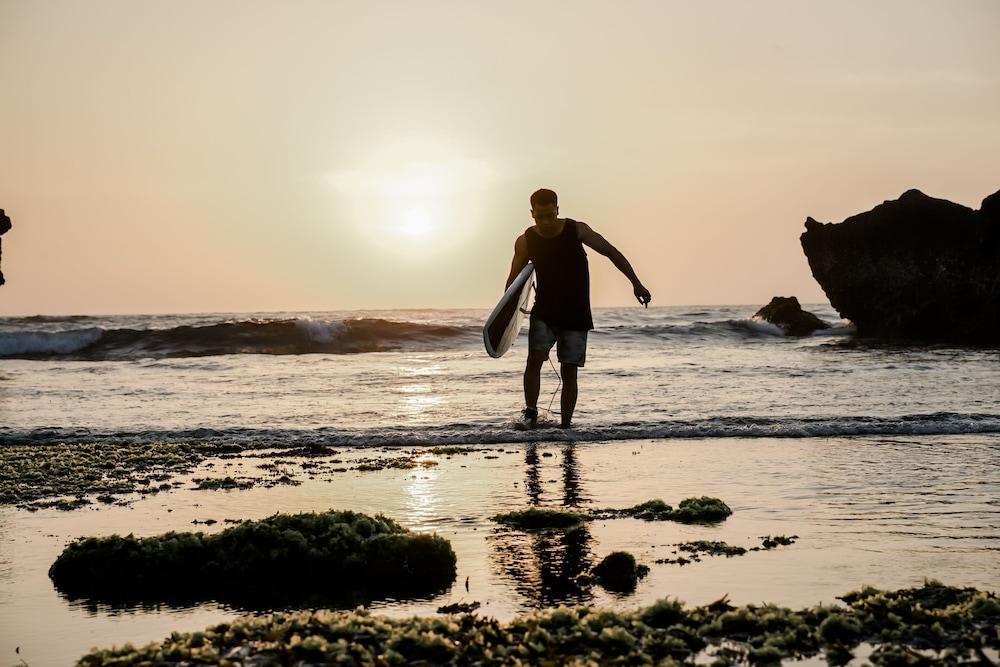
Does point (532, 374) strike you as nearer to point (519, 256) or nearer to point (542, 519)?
point (519, 256)

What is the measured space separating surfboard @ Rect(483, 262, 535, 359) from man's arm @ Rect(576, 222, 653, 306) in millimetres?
794

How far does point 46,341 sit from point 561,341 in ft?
98.0

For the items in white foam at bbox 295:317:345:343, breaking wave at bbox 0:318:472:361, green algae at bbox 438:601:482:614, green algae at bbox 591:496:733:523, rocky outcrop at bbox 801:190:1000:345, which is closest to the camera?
green algae at bbox 438:601:482:614

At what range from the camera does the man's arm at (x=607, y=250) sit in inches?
379

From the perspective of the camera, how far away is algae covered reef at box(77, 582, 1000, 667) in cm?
330

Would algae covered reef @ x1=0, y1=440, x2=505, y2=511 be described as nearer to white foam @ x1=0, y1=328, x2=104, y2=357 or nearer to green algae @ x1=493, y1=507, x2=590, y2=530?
green algae @ x1=493, y1=507, x2=590, y2=530

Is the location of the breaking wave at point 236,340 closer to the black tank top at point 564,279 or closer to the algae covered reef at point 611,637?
the black tank top at point 564,279

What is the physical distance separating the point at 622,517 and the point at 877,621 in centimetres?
230

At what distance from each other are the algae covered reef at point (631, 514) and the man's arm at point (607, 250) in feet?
12.4

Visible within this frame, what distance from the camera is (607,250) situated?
9812mm

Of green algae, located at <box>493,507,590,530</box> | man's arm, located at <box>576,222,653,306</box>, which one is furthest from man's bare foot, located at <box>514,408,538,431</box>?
green algae, located at <box>493,507,590,530</box>

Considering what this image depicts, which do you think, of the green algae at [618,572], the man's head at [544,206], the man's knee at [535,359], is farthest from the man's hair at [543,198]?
the green algae at [618,572]

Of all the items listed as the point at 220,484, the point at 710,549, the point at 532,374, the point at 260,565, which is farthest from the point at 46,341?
the point at 710,549

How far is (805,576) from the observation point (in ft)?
14.6
